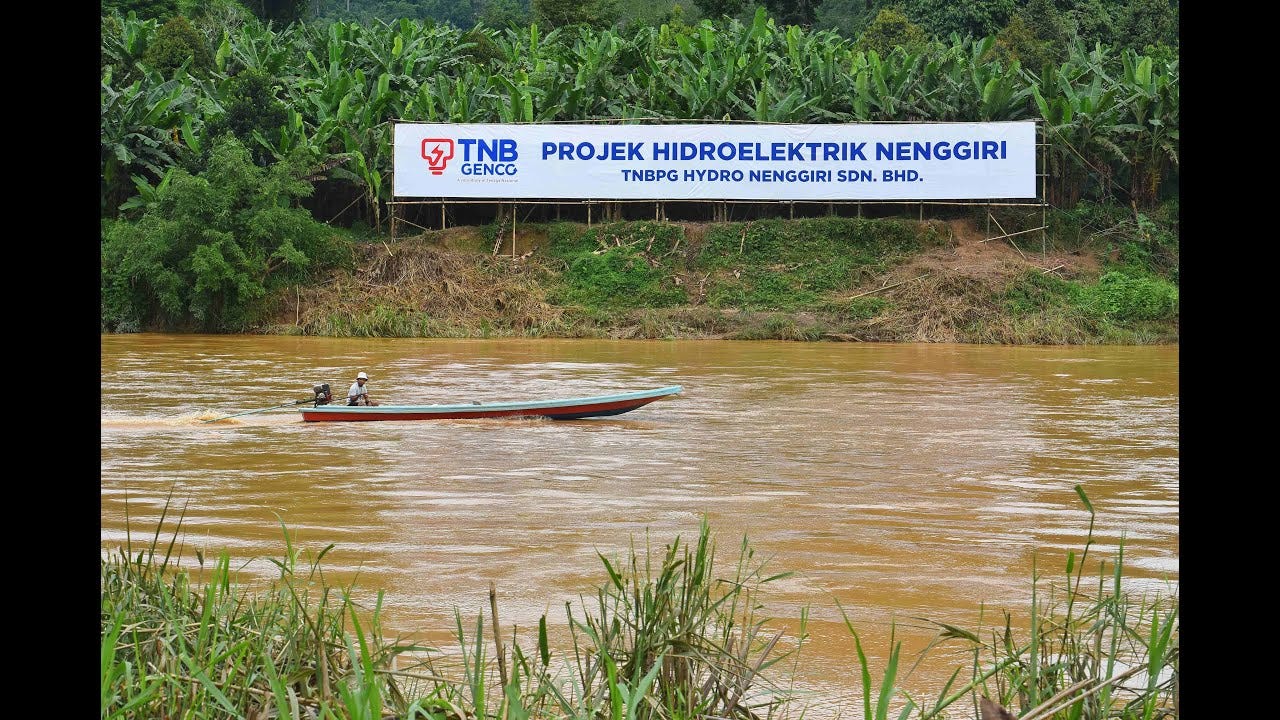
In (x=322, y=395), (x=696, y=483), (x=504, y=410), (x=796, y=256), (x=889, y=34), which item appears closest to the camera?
(x=696, y=483)

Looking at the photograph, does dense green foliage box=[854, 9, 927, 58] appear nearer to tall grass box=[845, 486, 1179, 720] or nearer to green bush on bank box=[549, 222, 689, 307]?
green bush on bank box=[549, 222, 689, 307]

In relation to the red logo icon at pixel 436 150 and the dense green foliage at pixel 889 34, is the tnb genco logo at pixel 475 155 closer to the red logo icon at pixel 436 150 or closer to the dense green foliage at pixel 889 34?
the red logo icon at pixel 436 150

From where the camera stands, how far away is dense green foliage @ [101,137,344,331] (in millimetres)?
28391

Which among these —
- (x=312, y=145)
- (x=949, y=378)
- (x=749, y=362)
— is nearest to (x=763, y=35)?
(x=312, y=145)

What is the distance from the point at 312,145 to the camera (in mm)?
30500

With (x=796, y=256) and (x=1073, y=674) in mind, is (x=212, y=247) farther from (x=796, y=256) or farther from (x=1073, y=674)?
(x=1073, y=674)

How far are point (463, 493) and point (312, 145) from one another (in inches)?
810

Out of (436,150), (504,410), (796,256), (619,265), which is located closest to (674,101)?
(619,265)

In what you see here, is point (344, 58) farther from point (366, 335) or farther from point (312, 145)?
point (366, 335)

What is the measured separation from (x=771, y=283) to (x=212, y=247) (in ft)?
36.7

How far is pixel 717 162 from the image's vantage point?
30438mm

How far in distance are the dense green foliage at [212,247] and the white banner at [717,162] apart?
263 cm

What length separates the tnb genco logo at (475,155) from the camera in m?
30.2
